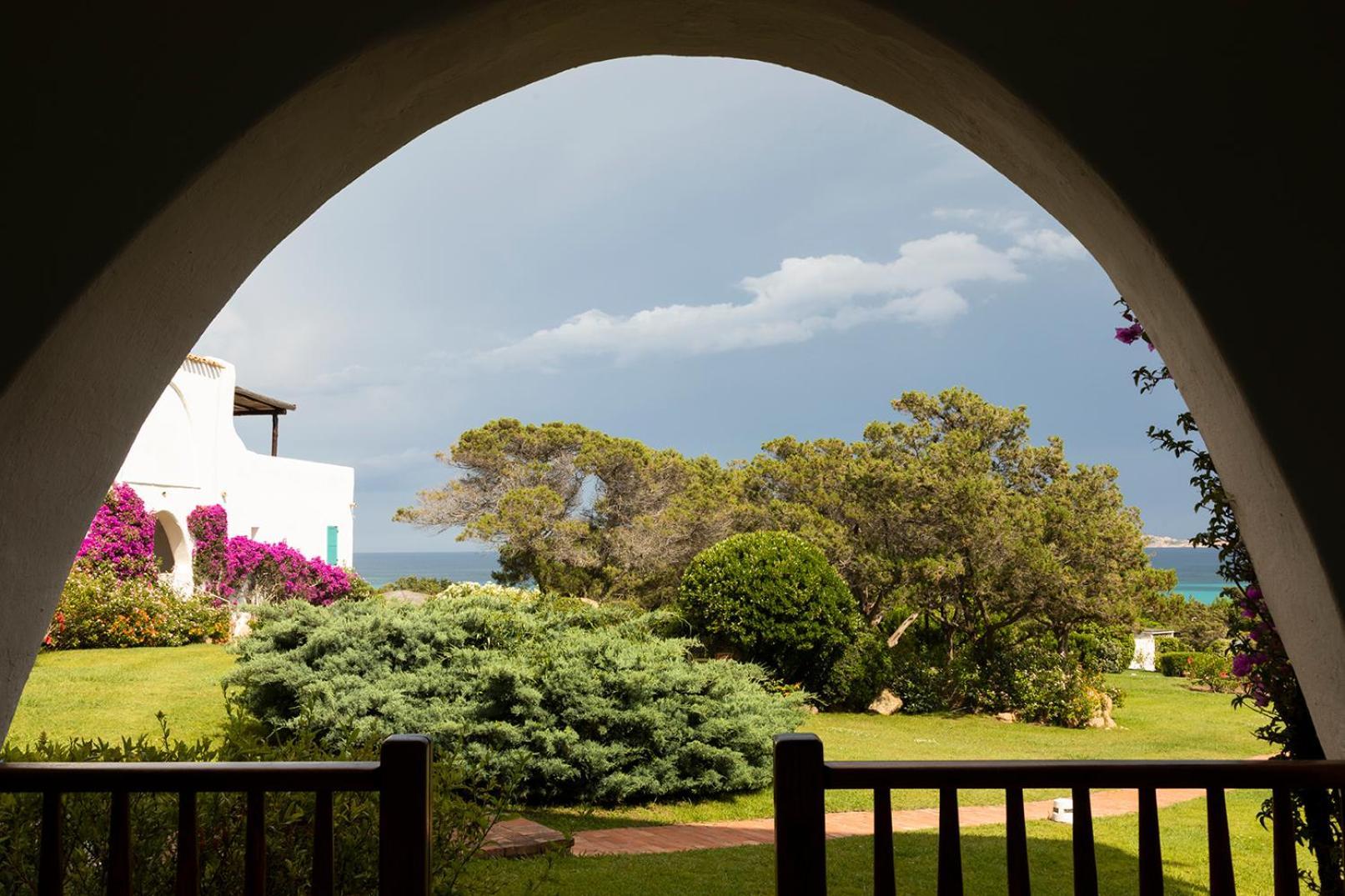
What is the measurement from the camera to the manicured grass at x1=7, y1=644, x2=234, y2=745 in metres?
7.32

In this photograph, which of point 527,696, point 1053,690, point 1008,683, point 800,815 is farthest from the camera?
point 1008,683

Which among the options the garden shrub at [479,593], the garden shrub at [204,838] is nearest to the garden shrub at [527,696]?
the garden shrub at [479,593]

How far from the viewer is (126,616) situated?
38.2 ft

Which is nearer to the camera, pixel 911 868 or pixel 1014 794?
pixel 1014 794

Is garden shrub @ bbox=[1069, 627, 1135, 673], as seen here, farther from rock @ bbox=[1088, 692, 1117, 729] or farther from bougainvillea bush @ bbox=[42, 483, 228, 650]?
bougainvillea bush @ bbox=[42, 483, 228, 650]

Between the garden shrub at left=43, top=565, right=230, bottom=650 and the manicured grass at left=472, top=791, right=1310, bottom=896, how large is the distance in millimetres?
9015

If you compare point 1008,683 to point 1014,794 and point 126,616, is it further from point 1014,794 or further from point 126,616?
point 126,616

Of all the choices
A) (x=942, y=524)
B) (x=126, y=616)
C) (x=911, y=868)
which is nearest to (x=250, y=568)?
(x=126, y=616)

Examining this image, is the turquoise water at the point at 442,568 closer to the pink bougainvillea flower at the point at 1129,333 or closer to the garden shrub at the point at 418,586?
the garden shrub at the point at 418,586

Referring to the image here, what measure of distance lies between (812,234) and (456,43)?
77.9 metres

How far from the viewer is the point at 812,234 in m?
76.8

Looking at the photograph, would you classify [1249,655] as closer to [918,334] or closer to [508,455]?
[508,455]

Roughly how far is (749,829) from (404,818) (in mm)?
4681

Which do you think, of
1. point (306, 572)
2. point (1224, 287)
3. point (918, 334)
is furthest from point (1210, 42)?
point (918, 334)
